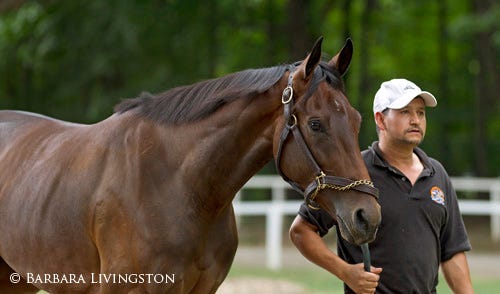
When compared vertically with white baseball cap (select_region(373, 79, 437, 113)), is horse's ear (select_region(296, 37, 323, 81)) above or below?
above

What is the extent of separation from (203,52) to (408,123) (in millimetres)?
17344

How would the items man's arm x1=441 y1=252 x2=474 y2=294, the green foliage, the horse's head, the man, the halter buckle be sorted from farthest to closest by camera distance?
1. the green foliage
2. man's arm x1=441 y1=252 x2=474 y2=294
3. the man
4. the halter buckle
5. the horse's head

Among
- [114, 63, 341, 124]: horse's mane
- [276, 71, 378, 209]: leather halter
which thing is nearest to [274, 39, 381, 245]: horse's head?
[276, 71, 378, 209]: leather halter

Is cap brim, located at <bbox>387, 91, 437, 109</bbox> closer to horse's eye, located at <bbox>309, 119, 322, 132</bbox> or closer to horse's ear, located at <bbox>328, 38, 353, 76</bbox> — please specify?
horse's ear, located at <bbox>328, 38, 353, 76</bbox>

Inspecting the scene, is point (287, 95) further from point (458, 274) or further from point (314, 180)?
point (458, 274)

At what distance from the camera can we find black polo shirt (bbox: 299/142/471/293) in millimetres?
4039

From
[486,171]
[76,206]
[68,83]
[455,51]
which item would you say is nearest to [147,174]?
[76,206]

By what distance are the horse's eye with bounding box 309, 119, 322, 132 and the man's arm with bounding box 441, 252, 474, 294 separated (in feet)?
3.42

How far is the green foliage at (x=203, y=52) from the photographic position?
61.5 ft

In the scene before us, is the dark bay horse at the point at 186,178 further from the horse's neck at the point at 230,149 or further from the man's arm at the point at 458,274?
the man's arm at the point at 458,274

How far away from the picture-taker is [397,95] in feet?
13.2

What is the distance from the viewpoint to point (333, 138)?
3746 millimetres

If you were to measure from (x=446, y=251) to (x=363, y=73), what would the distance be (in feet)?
63.3

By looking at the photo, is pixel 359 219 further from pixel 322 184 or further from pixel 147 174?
pixel 147 174
